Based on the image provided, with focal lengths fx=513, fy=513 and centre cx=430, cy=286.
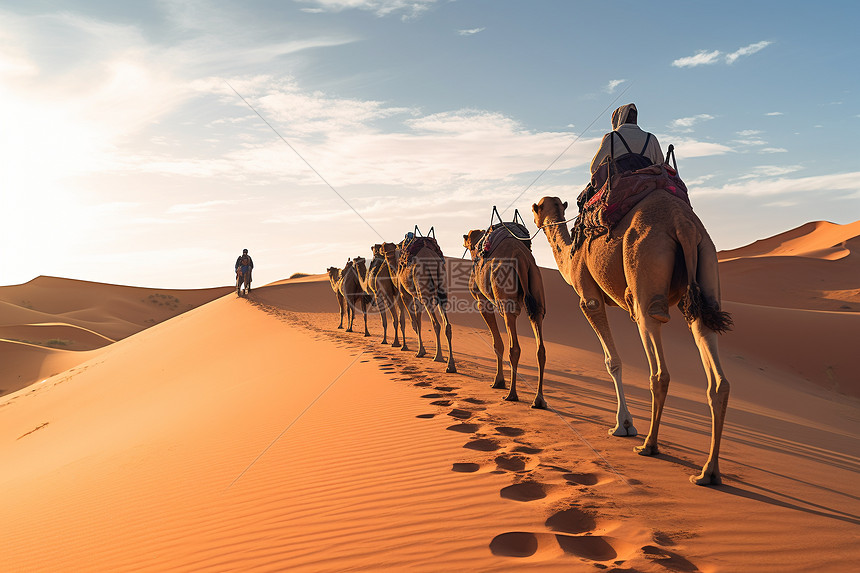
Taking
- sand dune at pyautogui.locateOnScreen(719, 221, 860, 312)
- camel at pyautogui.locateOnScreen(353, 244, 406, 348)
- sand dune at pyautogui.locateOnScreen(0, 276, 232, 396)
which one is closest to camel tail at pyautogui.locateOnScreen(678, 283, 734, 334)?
camel at pyautogui.locateOnScreen(353, 244, 406, 348)

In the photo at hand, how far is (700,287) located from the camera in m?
4.97

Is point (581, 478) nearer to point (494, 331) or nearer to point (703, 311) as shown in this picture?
point (703, 311)

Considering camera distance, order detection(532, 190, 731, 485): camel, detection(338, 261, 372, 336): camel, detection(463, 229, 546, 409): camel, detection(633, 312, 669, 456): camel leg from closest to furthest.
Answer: detection(532, 190, 731, 485): camel, detection(633, 312, 669, 456): camel leg, detection(463, 229, 546, 409): camel, detection(338, 261, 372, 336): camel

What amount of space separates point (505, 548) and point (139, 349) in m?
23.6

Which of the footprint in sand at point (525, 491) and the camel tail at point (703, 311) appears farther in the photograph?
the camel tail at point (703, 311)

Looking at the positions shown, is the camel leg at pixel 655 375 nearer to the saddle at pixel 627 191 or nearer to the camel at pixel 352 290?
the saddle at pixel 627 191

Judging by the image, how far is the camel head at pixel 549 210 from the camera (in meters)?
7.84

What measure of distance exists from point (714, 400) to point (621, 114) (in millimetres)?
3882

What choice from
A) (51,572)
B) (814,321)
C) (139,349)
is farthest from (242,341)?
(814,321)

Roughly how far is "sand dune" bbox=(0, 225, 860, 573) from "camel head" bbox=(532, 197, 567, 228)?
2911 mm

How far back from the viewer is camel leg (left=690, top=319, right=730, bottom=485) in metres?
4.55

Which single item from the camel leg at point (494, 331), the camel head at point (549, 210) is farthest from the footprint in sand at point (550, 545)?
the camel leg at point (494, 331)

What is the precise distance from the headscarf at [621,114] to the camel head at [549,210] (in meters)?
1.49

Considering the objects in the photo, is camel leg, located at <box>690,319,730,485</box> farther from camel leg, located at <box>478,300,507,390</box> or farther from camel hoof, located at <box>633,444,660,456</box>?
camel leg, located at <box>478,300,507,390</box>
